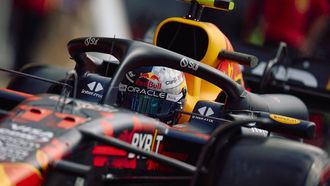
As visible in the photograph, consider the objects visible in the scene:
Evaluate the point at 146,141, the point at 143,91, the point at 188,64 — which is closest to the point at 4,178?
the point at 146,141

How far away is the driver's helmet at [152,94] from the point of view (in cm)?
437

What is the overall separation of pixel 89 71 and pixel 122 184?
154cm

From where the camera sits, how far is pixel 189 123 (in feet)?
14.5

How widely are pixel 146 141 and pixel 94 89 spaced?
100 centimetres

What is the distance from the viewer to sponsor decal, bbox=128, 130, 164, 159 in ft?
11.4

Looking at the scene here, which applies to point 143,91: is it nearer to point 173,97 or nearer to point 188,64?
point 173,97

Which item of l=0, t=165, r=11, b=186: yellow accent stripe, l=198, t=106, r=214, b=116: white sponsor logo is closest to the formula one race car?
l=0, t=165, r=11, b=186: yellow accent stripe

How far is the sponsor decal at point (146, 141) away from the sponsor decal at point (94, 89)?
0.80 meters

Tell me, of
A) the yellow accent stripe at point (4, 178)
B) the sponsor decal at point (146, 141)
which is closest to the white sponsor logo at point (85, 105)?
the sponsor decal at point (146, 141)

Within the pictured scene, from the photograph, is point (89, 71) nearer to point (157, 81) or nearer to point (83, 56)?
point (83, 56)

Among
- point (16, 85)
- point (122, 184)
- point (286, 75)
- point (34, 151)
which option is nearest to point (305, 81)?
point (286, 75)

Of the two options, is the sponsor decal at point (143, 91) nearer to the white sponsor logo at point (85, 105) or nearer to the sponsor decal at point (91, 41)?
the sponsor decal at point (91, 41)

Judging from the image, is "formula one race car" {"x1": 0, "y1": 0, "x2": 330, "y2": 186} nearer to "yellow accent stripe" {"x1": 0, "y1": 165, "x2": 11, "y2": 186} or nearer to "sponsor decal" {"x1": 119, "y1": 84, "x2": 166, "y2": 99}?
"yellow accent stripe" {"x1": 0, "y1": 165, "x2": 11, "y2": 186}

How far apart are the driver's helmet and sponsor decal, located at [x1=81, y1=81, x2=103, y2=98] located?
14cm
